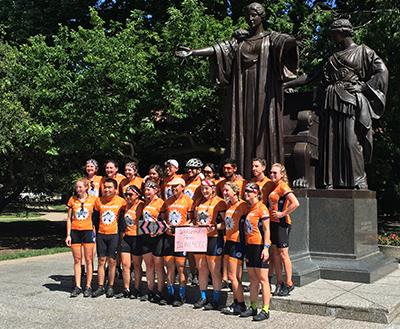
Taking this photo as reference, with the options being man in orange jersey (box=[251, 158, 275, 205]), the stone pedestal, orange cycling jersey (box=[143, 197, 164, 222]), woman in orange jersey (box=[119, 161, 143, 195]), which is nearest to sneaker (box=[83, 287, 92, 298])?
orange cycling jersey (box=[143, 197, 164, 222])

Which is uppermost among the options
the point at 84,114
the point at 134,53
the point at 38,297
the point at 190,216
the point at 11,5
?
the point at 11,5

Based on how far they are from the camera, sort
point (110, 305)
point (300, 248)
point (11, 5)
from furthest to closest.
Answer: point (11, 5)
point (300, 248)
point (110, 305)

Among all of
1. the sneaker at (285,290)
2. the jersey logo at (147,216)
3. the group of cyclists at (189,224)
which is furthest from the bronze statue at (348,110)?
the jersey logo at (147,216)

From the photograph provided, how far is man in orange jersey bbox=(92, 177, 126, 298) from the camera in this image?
8008 mm

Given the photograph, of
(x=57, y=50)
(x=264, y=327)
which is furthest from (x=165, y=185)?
(x=57, y=50)

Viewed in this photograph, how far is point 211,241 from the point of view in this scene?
7.19 m

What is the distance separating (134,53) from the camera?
1404 centimetres

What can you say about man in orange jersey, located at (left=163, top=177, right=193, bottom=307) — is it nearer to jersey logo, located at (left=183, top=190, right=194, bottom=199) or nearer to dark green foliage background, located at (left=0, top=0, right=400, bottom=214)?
jersey logo, located at (left=183, top=190, right=194, bottom=199)

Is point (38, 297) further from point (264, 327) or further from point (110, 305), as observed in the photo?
point (264, 327)

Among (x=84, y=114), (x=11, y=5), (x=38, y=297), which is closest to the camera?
(x=38, y=297)

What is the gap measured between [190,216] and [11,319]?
103 inches

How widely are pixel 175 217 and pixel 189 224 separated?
0.26 metres

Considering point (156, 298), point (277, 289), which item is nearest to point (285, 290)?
point (277, 289)

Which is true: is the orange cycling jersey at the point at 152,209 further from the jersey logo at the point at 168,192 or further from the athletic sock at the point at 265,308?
the athletic sock at the point at 265,308
